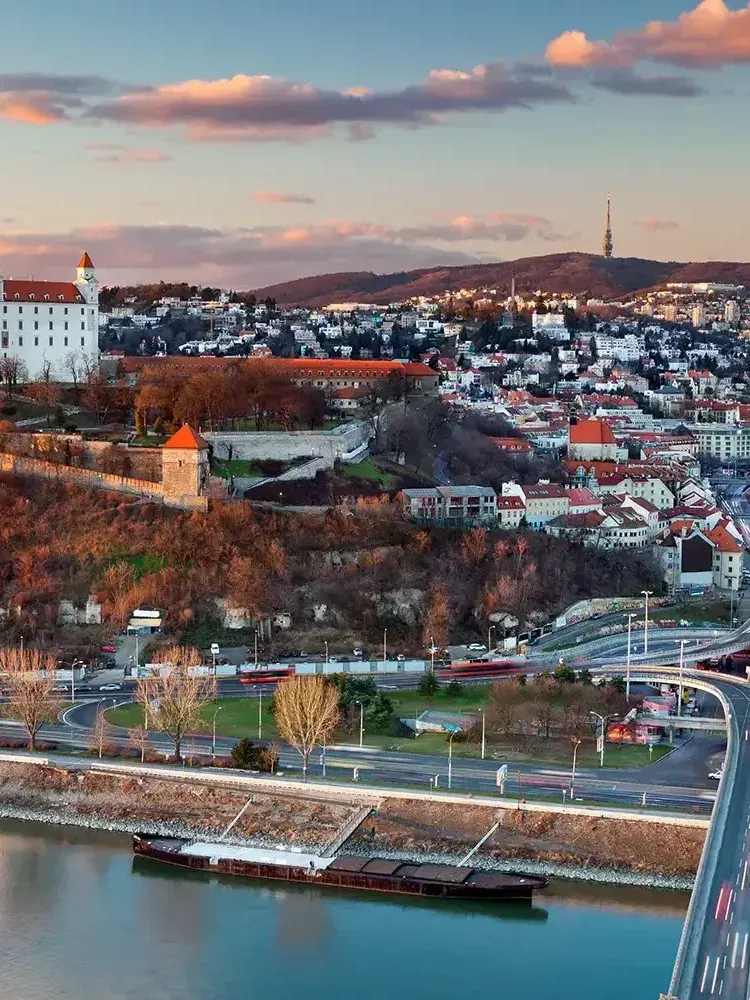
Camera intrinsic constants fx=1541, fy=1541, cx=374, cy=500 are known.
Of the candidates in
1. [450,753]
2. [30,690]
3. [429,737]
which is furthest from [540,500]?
[30,690]

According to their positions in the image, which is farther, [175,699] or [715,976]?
[175,699]

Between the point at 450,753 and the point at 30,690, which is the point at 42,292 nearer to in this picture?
the point at 30,690

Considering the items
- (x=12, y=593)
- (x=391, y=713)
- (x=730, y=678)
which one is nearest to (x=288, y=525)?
(x=12, y=593)

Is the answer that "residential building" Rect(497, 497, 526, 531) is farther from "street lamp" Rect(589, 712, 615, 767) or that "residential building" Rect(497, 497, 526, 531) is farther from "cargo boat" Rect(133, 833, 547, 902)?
"cargo boat" Rect(133, 833, 547, 902)

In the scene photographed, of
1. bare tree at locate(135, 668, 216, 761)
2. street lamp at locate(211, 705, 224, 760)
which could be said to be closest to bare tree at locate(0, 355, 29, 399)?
bare tree at locate(135, 668, 216, 761)

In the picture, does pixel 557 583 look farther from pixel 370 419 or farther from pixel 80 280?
pixel 80 280

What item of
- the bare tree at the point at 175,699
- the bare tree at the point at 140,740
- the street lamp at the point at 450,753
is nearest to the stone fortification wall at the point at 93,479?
the bare tree at the point at 175,699

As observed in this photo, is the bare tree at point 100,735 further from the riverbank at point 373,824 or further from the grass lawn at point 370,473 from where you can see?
the grass lawn at point 370,473
